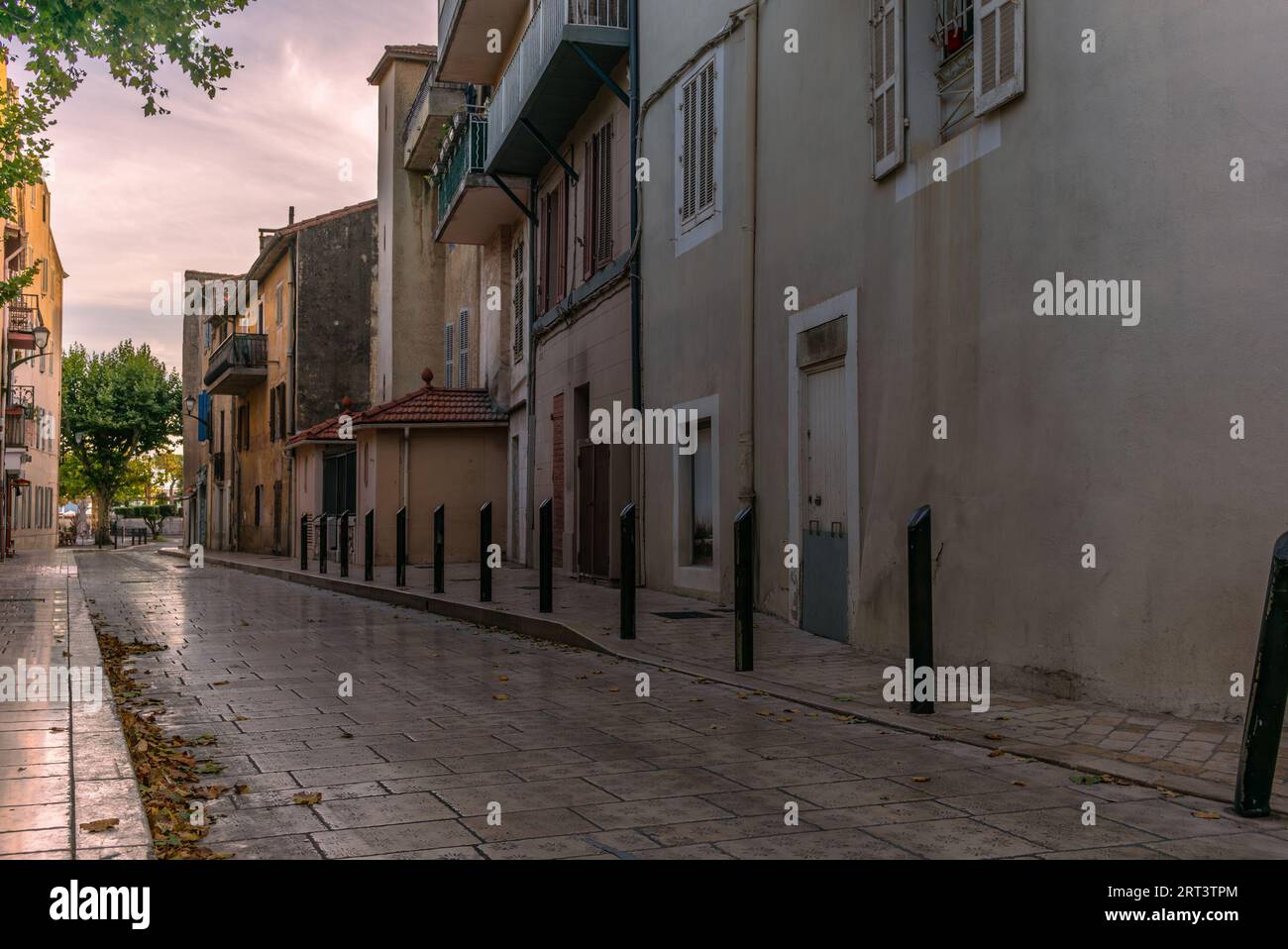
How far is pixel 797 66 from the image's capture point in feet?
36.0

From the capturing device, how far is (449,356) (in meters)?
28.6

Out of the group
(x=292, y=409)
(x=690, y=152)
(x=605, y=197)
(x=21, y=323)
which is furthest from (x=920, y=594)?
(x=21, y=323)

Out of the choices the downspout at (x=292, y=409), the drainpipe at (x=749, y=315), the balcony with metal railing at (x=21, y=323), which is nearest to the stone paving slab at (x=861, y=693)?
the drainpipe at (x=749, y=315)

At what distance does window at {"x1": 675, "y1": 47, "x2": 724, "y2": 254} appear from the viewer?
1290 centimetres

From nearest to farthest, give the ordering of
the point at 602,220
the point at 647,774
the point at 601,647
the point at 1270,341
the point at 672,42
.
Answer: the point at 647,774, the point at 1270,341, the point at 601,647, the point at 672,42, the point at 602,220

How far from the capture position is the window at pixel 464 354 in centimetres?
2681

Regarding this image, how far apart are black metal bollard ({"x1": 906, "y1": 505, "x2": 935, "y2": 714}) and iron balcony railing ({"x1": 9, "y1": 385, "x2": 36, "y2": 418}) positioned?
133 feet

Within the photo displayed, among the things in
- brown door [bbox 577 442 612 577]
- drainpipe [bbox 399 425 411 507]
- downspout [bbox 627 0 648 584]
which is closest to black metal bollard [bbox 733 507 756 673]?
downspout [bbox 627 0 648 584]

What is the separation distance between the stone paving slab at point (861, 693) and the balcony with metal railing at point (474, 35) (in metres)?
10.7

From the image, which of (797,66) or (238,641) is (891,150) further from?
(238,641)

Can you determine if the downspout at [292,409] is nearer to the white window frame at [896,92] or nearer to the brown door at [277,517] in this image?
the brown door at [277,517]

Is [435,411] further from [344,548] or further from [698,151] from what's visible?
[698,151]

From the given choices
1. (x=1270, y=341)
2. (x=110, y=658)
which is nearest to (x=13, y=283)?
(x=110, y=658)

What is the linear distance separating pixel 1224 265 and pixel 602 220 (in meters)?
11.8
